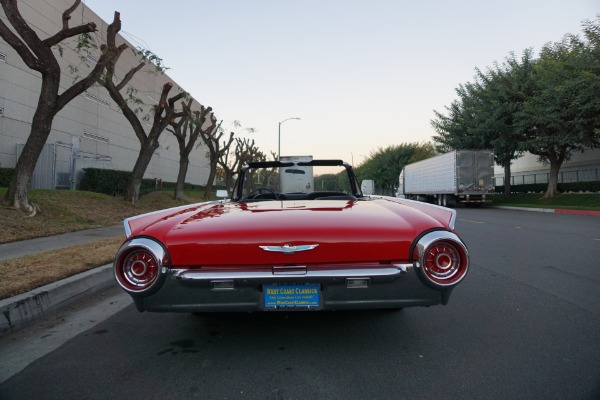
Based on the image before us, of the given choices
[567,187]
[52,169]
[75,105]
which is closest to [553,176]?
[567,187]

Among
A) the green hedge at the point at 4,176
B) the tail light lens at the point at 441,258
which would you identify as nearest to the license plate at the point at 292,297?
the tail light lens at the point at 441,258

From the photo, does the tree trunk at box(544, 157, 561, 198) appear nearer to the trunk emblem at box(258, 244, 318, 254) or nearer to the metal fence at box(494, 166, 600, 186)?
the metal fence at box(494, 166, 600, 186)

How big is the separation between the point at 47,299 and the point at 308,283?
298 centimetres

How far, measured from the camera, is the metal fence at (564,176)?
31186mm

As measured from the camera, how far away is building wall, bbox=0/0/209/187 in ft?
59.7

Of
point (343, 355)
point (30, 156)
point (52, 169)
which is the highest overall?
point (52, 169)

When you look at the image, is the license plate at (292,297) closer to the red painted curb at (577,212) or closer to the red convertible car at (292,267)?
the red convertible car at (292,267)

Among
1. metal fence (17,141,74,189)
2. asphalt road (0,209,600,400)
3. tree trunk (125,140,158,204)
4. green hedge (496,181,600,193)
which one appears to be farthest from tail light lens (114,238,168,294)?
green hedge (496,181,600,193)

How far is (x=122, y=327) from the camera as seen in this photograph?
12.3ft

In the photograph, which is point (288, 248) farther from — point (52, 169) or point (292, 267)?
point (52, 169)

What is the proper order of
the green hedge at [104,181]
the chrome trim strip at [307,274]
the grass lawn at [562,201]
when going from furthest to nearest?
1. the grass lawn at [562,201]
2. the green hedge at [104,181]
3. the chrome trim strip at [307,274]

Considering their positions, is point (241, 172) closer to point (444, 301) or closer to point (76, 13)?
point (444, 301)

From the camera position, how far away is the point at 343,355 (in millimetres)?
2971

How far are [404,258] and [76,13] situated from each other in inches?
1023
